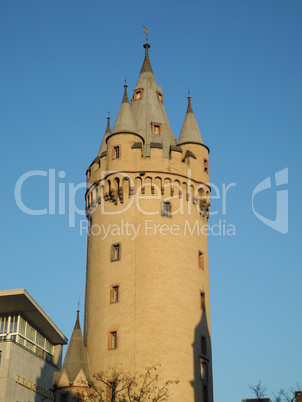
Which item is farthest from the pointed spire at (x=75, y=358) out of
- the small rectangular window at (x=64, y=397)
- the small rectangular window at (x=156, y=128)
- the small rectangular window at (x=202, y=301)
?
the small rectangular window at (x=156, y=128)

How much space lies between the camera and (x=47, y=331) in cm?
6525

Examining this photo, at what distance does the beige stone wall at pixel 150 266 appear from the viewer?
50.0 metres

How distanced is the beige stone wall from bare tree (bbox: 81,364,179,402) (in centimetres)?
60

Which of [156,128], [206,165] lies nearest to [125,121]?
[156,128]

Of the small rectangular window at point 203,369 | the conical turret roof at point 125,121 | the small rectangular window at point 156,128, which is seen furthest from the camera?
the small rectangular window at point 156,128

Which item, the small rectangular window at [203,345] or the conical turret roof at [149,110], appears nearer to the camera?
the small rectangular window at [203,345]

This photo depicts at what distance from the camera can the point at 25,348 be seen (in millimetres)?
57156

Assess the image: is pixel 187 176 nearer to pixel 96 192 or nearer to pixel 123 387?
pixel 96 192

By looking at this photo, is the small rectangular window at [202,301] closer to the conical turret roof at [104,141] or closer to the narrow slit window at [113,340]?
the narrow slit window at [113,340]

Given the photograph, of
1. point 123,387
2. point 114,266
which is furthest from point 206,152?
point 123,387

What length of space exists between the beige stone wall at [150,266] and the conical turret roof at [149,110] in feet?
8.21

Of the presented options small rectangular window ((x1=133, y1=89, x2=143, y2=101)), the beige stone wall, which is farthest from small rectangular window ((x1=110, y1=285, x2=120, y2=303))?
small rectangular window ((x1=133, y1=89, x2=143, y2=101))

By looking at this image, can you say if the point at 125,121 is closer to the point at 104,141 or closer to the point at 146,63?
the point at 104,141

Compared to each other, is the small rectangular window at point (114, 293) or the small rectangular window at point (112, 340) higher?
the small rectangular window at point (114, 293)
